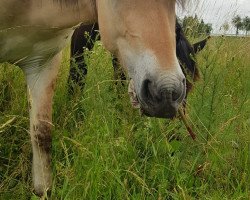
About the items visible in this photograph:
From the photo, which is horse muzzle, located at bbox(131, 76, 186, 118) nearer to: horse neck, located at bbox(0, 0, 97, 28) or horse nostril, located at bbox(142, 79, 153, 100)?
horse nostril, located at bbox(142, 79, 153, 100)

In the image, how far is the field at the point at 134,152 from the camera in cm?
228

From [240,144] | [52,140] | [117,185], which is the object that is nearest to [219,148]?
[240,144]

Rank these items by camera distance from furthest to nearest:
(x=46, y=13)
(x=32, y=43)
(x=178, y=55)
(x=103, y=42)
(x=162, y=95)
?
(x=178, y=55)
(x=32, y=43)
(x=46, y=13)
(x=103, y=42)
(x=162, y=95)

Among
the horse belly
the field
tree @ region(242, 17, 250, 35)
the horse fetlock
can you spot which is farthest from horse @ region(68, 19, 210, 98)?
tree @ region(242, 17, 250, 35)

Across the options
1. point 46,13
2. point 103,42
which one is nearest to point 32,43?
point 46,13

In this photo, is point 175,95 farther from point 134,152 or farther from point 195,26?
point 195,26

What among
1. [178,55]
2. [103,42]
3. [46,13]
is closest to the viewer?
[103,42]

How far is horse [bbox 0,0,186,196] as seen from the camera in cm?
190

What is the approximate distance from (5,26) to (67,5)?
0.42m

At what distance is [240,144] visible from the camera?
2674mm

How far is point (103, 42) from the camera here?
234 cm

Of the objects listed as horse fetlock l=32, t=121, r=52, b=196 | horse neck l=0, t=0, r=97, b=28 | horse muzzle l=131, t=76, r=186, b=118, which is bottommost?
horse fetlock l=32, t=121, r=52, b=196

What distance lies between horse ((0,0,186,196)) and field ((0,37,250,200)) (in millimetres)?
145

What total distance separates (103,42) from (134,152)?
68 centimetres
